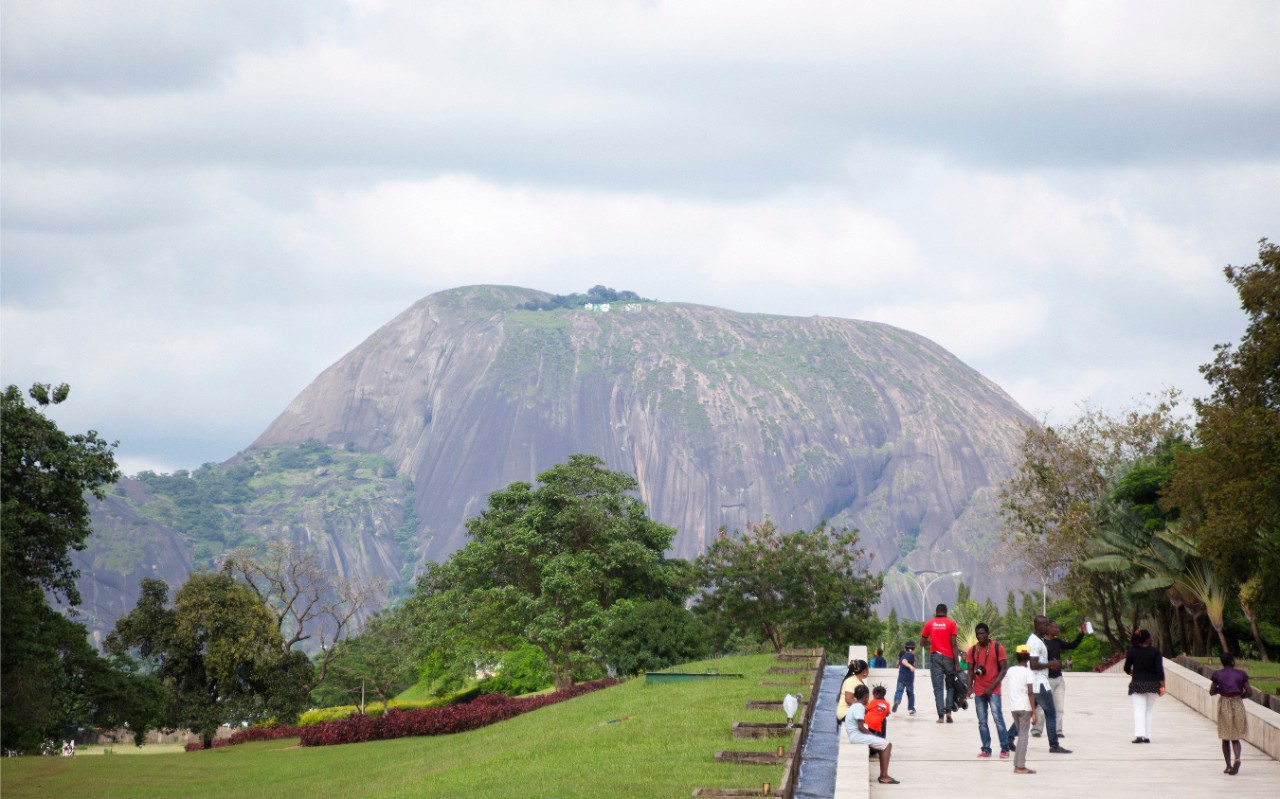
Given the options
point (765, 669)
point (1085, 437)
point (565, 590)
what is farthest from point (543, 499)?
point (1085, 437)

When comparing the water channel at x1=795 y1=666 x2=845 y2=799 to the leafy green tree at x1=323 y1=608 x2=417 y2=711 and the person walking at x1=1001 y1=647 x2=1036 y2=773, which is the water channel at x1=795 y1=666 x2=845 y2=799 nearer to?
the person walking at x1=1001 y1=647 x2=1036 y2=773

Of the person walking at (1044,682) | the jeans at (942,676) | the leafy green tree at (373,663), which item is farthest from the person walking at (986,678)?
the leafy green tree at (373,663)

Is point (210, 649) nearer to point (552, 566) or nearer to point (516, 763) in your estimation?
point (552, 566)

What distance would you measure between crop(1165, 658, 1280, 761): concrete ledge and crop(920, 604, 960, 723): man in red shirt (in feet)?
14.1

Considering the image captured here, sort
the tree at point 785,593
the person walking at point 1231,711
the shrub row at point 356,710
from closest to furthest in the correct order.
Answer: the person walking at point 1231,711 → the tree at point 785,593 → the shrub row at point 356,710

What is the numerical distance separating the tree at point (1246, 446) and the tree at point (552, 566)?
2181 centimetres

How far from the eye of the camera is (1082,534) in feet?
146

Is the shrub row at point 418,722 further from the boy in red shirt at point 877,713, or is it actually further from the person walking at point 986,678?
the boy in red shirt at point 877,713

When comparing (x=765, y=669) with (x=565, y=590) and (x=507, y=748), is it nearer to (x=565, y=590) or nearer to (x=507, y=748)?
(x=507, y=748)

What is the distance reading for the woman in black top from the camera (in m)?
17.7

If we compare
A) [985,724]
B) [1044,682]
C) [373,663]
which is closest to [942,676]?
[985,724]

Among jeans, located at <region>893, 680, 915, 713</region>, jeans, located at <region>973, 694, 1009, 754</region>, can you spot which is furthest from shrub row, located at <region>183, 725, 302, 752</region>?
Answer: jeans, located at <region>973, 694, 1009, 754</region>

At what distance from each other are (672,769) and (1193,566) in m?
22.2

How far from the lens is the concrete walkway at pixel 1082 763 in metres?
15.0
